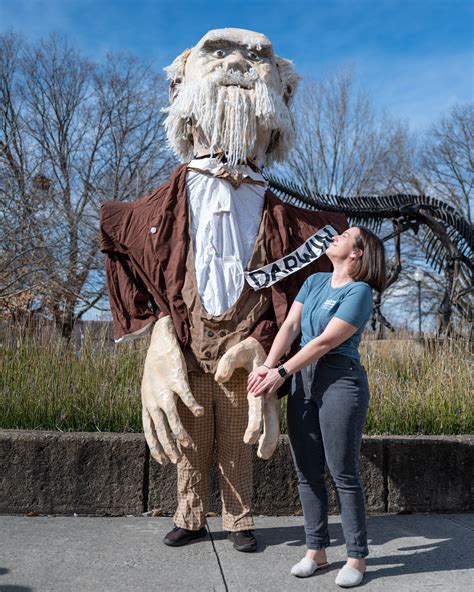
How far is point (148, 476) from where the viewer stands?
3.73 meters

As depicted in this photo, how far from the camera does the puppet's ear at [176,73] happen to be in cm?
363

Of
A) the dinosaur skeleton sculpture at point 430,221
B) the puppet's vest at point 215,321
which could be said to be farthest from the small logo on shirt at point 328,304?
the dinosaur skeleton sculpture at point 430,221

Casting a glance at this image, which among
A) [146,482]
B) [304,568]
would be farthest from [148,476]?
[304,568]

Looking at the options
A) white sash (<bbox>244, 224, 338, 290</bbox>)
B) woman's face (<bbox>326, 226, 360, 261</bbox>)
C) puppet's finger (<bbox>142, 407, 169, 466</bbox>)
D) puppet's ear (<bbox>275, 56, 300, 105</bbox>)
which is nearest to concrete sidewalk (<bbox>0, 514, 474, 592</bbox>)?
puppet's finger (<bbox>142, 407, 169, 466</bbox>)

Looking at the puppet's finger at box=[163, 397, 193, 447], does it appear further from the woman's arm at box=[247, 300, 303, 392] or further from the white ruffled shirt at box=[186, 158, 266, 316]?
the white ruffled shirt at box=[186, 158, 266, 316]

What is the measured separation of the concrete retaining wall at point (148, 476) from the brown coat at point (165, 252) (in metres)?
0.83

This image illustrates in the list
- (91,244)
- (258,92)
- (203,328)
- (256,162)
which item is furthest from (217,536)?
(91,244)

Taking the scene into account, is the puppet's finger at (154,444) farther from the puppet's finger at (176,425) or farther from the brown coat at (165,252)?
the brown coat at (165,252)

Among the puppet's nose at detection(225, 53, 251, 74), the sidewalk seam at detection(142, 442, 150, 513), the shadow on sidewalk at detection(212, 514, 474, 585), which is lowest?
the shadow on sidewalk at detection(212, 514, 474, 585)

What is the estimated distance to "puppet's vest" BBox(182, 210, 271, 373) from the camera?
10.1ft

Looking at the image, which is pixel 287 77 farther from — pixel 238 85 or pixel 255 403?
pixel 255 403

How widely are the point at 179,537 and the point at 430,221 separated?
8099 millimetres

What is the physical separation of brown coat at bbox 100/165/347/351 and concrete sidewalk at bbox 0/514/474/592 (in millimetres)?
961

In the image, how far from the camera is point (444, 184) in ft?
76.4
